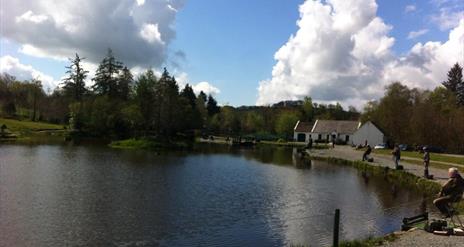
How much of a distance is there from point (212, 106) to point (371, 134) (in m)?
68.7

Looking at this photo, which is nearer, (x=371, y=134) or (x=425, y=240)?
(x=425, y=240)

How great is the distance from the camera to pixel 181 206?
2405cm

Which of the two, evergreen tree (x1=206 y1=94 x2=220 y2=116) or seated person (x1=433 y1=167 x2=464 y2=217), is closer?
seated person (x1=433 y1=167 x2=464 y2=217)

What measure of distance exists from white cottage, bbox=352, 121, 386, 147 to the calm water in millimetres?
55369

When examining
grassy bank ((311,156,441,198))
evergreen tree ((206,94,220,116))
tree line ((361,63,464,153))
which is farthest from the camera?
evergreen tree ((206,94,220,116))

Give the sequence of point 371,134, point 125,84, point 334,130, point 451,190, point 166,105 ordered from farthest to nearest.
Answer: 1. point 334,130
2. point 125,84
3. point 371,134
4. point 166,105
5. point 451,190

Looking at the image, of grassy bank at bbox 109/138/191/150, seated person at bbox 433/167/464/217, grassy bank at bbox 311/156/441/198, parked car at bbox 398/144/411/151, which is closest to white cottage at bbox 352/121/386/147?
parked car at bbox 398/144/411/151

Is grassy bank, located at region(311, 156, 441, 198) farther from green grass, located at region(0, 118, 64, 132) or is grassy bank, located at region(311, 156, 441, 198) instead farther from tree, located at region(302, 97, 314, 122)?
tree, located at region(302, 97, 314, 122)

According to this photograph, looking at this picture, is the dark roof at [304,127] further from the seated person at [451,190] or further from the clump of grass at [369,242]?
the clump of grass at [369,242]

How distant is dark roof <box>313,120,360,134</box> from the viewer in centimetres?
10951

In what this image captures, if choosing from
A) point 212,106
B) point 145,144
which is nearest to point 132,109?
point 145,144

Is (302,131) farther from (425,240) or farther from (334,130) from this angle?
(425,240)

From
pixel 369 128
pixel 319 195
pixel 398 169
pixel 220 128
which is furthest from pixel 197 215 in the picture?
pixel 220 128

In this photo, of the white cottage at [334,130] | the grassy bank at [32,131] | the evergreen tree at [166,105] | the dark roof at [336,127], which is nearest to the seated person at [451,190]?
the evergreen tree at [166,105]
